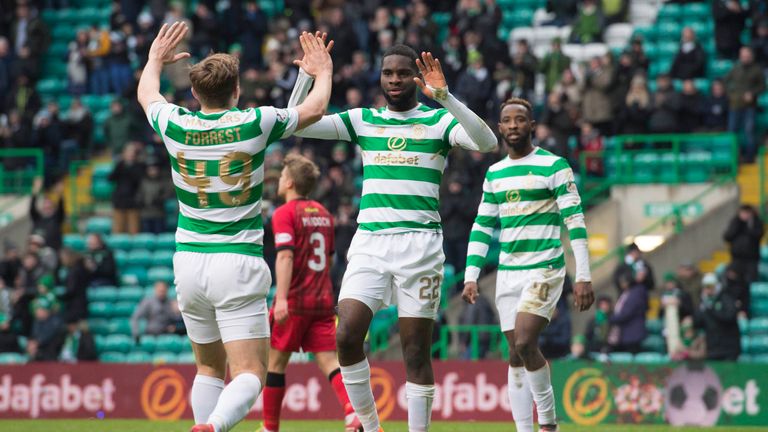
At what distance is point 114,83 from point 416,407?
60.0ft

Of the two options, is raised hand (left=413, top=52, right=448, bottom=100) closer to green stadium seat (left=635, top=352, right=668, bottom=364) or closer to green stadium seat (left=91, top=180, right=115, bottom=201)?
green stadium seat (left=635, top=352, right=668, bottom=364)

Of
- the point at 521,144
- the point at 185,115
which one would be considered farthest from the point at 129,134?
the point at 185,115

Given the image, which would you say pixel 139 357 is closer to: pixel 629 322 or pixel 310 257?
pixel 629 322

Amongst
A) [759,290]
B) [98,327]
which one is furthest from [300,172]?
[98,327]

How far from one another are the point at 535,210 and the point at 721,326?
25.9ft

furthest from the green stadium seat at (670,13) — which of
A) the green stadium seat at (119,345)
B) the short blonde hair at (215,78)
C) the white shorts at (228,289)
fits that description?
the white shorts at (228,289)

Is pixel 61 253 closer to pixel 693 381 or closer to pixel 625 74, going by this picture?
pixel 625 74

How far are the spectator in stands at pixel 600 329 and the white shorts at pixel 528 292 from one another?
304 inches

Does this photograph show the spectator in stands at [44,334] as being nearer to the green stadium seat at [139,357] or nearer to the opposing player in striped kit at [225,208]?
the green stadium seat at [139,357]

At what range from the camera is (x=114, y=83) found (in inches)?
1035

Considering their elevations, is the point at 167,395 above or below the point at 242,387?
below

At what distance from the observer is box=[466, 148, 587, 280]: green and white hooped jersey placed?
10.7 m

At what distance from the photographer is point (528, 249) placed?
423 inches

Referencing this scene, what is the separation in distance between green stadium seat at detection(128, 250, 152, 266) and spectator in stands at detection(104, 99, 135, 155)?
2400mm
